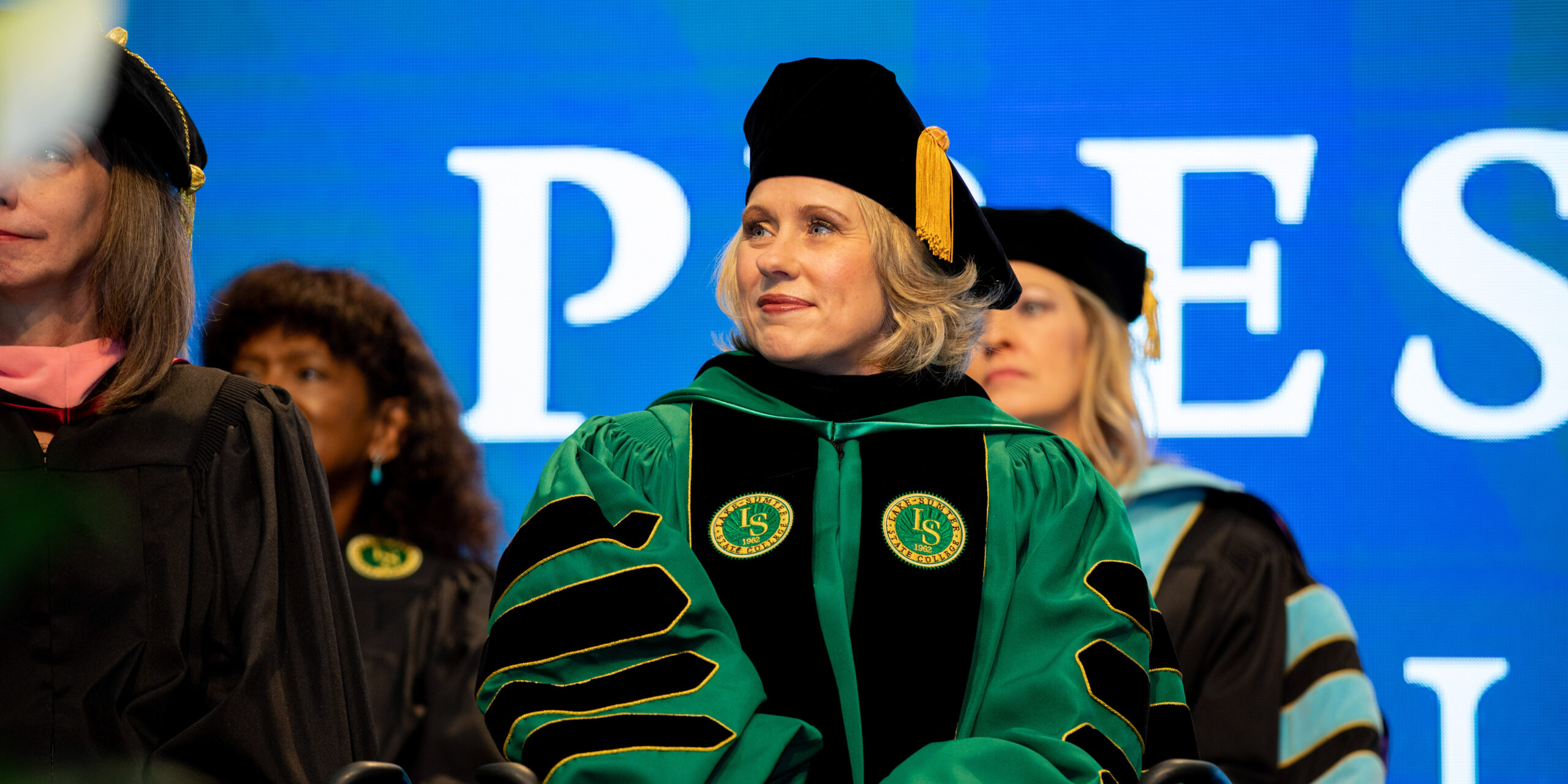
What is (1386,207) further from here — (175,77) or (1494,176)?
(175,77)

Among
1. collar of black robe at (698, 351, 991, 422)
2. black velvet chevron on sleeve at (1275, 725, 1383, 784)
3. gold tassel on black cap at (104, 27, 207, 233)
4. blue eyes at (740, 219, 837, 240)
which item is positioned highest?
gold tassel on black cap at (104, 27, 207, 233)

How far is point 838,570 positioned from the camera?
2039 mm

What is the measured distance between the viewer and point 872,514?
2104 millimetres

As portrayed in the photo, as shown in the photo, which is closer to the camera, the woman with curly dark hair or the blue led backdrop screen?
the woman with curly dark hair

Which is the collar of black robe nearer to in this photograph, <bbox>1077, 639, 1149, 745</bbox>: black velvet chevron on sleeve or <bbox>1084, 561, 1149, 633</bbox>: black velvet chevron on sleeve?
<bbox>1084, 561, 1149, 633</bbox>: black velvet chevron on sleeve

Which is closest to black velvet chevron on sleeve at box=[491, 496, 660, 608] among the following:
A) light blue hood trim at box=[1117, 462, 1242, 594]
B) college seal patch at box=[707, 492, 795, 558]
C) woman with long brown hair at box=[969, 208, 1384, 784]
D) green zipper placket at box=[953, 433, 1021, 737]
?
college seal patch at box=[707, 492, 795, 558]

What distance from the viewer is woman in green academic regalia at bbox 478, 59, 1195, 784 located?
6.22ft

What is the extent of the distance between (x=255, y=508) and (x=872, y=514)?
0.90 meters

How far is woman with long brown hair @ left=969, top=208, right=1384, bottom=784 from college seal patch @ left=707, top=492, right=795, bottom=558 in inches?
43.2

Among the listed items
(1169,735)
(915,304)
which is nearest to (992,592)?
(1169,735)

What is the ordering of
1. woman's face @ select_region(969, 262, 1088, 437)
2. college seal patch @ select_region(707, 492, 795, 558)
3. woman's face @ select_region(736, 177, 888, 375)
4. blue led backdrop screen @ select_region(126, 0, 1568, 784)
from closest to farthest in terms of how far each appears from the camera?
college seal patch @ select_region(707, 492, 795, 558), woman's face @ select_region(736, 177, 888, 375), woman's face @ select_region(969, 262, 1088, 437), blue led backdrop screen @ select_region(126, 0, 1568, 784)

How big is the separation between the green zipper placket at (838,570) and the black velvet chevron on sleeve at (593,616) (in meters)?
0.21

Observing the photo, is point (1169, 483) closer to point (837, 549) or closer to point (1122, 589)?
point (1122, 589)

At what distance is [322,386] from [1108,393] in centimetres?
192
